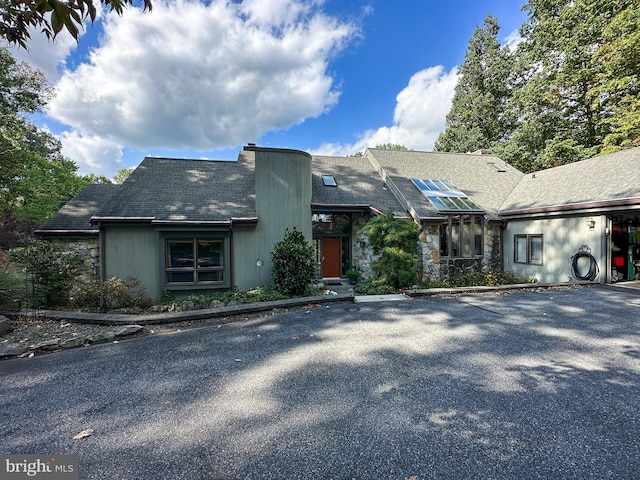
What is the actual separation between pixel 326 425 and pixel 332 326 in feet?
9.76

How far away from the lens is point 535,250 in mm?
10695

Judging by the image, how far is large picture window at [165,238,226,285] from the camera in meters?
8.57

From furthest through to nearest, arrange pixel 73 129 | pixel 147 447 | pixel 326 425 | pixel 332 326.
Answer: pixel 73 129, pixel 332 326, pixel 326 425, pixel 147 447

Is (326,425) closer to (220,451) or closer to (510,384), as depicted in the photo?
(220,451)

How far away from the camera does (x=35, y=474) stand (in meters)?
2.12

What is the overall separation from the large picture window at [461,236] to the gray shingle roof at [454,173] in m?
1.12

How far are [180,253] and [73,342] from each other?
4.15 metres

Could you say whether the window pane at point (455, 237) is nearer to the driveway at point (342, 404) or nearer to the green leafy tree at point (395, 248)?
the green leafy tree at point (395, 248)

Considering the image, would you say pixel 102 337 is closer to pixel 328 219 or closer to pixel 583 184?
pixel 328 219

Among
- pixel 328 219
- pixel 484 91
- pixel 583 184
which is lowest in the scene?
pixel 328 219

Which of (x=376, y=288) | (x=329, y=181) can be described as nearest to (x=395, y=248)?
(x=376, y=288)

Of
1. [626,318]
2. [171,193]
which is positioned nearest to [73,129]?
[171,193]

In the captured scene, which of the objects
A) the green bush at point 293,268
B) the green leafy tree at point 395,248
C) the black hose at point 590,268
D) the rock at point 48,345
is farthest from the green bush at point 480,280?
the rock at point 48,345

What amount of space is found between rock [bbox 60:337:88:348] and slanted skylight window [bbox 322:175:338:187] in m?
9.02
